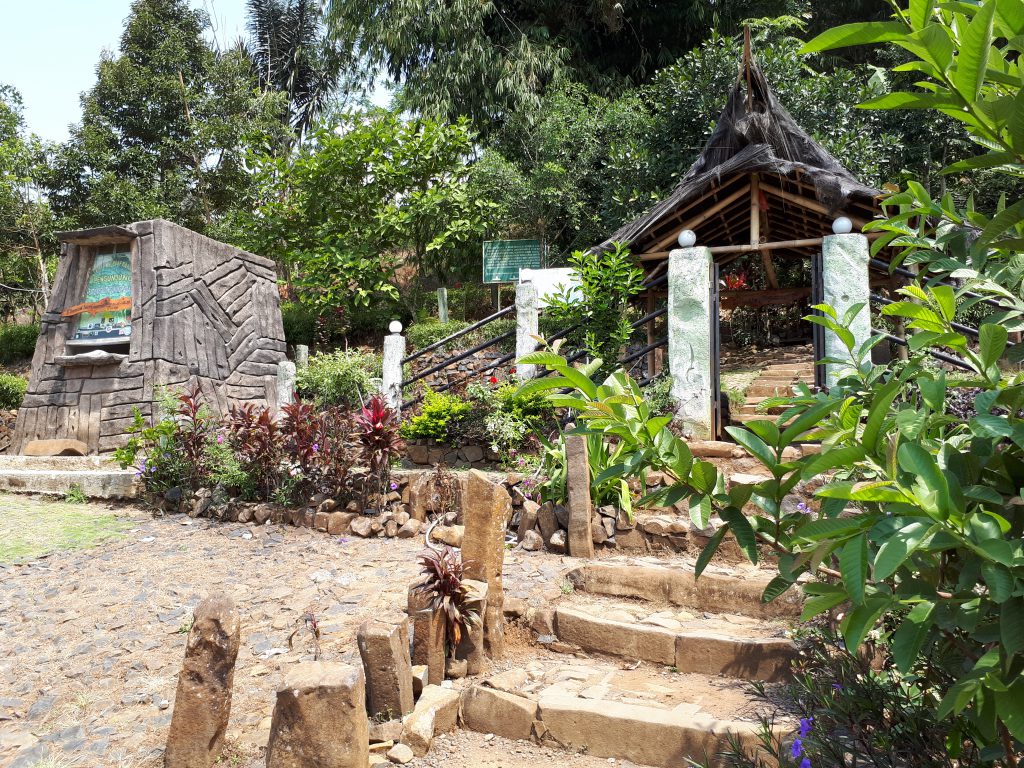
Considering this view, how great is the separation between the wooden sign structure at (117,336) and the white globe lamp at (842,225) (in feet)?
26.4

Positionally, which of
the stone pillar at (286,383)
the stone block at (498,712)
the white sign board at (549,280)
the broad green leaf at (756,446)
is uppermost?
the white sign board at (549,280)

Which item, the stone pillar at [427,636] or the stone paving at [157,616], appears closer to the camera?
the stone paving at [157,616]

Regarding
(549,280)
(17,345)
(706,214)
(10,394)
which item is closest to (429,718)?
(706,214)

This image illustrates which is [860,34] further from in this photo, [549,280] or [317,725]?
[549,280]

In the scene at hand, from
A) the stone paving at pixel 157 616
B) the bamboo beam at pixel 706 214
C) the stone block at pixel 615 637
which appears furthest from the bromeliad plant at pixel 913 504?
the bamboo beam at pixel 706 214

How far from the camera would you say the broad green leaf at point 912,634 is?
3.78 feet

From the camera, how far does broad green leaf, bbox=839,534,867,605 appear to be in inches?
44.8

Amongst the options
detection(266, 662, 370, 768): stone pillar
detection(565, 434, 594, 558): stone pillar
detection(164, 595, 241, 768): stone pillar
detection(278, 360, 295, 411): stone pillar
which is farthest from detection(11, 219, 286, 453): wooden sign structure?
detection(266, 662, 370, 768): stone pillar

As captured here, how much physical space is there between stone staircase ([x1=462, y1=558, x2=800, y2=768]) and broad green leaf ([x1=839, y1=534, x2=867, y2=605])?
197cm

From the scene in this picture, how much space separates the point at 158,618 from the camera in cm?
466

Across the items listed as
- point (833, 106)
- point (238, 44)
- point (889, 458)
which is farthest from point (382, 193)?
point (889, 458)

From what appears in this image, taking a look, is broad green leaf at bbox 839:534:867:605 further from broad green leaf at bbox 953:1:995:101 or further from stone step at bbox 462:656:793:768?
stone step at bbox 462:656:793:768

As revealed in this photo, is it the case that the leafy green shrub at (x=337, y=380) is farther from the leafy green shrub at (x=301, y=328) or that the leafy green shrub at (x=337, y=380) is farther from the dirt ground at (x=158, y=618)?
the dirt ground at (x=158, y=618)

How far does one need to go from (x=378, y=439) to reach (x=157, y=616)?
2.32 meters
